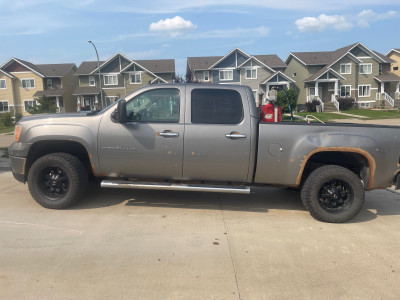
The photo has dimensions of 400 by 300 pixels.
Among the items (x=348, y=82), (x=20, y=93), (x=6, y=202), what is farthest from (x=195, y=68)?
(x=6, y=202)

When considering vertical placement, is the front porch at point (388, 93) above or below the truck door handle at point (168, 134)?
above

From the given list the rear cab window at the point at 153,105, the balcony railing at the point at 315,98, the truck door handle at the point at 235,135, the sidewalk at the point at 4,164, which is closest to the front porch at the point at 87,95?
the balcony railing at the point at 315,98

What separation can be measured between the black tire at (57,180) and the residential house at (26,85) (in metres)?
43.1

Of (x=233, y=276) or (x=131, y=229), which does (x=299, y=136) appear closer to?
(x=233, y=276)

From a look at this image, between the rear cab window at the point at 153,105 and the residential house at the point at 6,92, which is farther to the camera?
the residential house at the point at 6,92

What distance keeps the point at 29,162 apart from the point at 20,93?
154 feet

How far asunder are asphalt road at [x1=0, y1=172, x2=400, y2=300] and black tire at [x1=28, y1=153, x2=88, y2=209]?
0.20 m

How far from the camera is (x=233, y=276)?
3.21 metres

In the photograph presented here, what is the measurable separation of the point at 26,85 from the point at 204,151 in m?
48.3

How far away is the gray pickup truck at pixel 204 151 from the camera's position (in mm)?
4500

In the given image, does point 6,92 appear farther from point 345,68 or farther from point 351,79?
point 351,79

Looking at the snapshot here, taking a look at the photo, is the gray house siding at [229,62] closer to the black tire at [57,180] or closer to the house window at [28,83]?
the house window at [28,83]

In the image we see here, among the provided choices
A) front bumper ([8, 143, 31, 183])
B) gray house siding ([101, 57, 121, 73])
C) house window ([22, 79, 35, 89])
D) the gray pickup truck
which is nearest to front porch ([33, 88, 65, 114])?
house window ([22, 79, 35, 89])

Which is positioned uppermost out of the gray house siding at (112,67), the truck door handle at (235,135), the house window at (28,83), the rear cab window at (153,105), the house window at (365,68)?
the gray house siding at (112,67)
